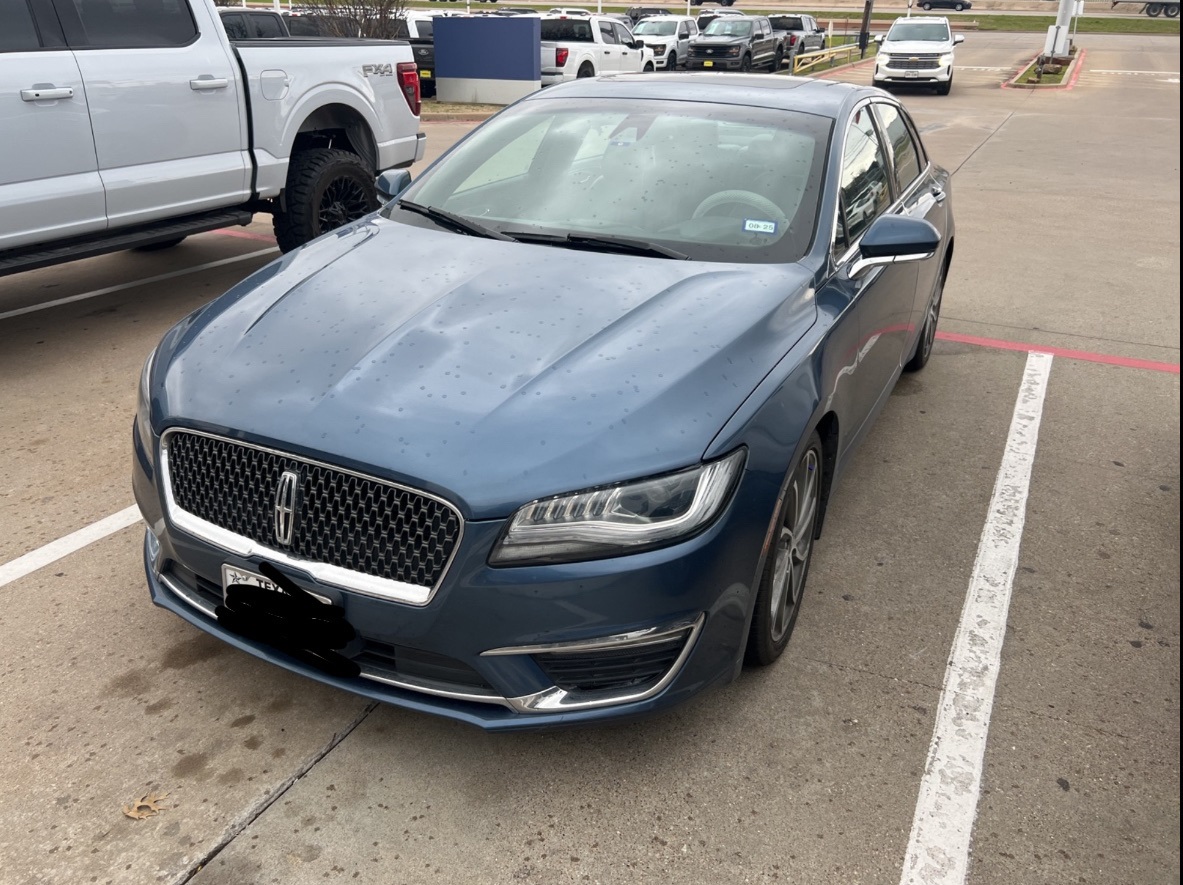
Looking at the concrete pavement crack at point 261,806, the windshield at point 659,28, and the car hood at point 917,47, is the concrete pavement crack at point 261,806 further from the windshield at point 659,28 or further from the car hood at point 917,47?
the windshield at point 659,28

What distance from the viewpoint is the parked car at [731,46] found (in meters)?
28.6

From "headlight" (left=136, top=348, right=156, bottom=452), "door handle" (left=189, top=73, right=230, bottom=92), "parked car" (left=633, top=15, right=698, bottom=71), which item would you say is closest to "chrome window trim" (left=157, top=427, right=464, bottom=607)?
"headlight" (left=136, top=348, right=156, bottom=452)

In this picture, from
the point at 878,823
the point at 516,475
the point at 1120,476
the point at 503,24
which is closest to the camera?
the point at 516,475

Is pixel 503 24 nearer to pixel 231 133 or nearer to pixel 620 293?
pixel 231 133

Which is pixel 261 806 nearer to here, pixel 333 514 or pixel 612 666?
pixel 333 514

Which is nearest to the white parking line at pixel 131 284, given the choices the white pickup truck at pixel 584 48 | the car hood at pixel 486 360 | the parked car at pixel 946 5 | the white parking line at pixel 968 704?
the car hood at pixel 486 360

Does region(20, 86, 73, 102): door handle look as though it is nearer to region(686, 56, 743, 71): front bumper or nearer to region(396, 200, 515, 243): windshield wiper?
region(396, 200, 515, 243): windshield wiper

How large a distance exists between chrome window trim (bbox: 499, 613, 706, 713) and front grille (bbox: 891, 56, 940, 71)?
1019 inches

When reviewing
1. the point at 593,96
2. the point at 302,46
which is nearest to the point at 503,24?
the point at 302,46

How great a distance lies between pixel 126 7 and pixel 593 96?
9.95 feet

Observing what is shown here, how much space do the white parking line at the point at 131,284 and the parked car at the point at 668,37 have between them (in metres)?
23.7

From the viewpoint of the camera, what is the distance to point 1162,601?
367 cm

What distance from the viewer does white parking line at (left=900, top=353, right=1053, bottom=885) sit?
8.23 ft

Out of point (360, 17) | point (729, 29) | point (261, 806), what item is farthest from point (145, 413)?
point (729, 29)
